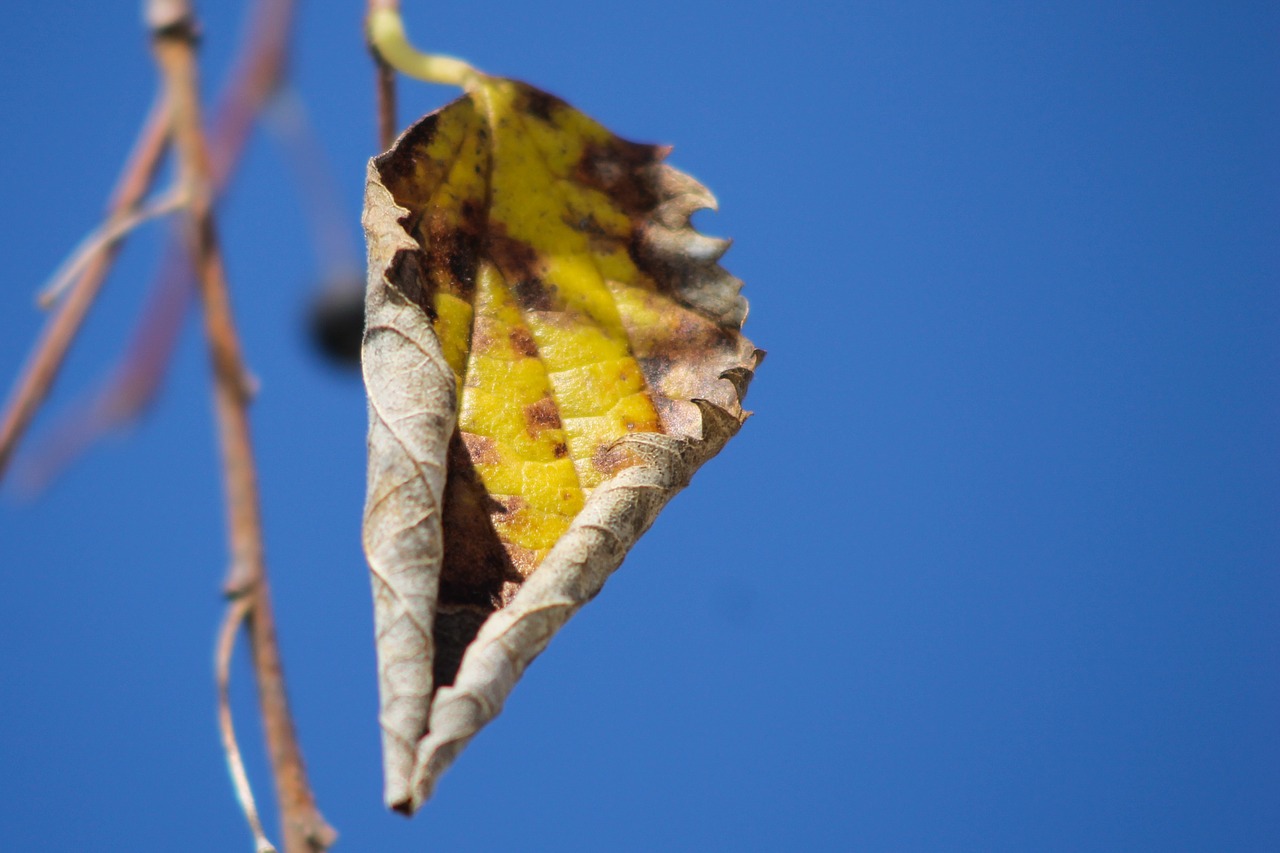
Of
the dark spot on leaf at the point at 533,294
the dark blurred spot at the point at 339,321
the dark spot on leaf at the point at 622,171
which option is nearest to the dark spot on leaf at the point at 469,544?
the dark spot on leaf at the point at 533,294

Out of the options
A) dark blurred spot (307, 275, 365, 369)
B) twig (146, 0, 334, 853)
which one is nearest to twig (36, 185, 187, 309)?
twig (146, 0, 334, 853)

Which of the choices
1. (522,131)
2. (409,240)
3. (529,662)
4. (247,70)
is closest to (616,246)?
(522,131)

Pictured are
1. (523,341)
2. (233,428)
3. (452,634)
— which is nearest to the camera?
(452,634)

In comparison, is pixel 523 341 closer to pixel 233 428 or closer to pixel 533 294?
pixel 533 294

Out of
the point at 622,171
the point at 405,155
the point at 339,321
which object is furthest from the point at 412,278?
the point at 339,321

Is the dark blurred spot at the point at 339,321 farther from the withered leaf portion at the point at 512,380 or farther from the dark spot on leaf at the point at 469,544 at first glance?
the dark spot on leaf at the point at 469,544

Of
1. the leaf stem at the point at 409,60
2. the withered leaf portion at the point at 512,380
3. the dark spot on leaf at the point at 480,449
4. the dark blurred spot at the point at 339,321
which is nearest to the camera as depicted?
the withered leaf portion at the point at 512,380
